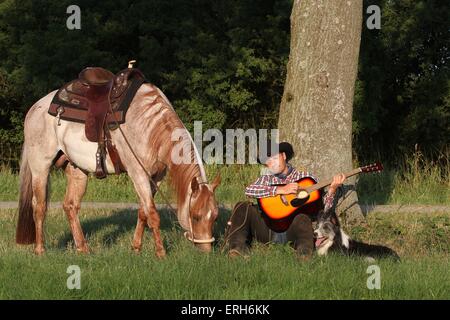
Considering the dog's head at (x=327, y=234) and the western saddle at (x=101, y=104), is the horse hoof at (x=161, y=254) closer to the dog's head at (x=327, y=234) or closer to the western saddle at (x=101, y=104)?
the western saddle at (x=101, y=104)

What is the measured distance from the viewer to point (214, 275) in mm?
6594

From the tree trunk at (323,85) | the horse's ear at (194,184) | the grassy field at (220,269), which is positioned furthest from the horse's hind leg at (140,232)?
the tree trunk at (323,85)

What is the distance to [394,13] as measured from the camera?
64.9 feet

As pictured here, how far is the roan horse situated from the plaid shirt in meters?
0.57

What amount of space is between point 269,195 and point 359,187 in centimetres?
703

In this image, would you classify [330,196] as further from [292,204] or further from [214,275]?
[214,275]

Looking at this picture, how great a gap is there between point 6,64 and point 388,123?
401 inches

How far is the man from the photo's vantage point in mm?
7930

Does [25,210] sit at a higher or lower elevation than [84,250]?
higher

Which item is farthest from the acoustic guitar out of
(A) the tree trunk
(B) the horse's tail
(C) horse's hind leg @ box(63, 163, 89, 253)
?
(B) the horse's tail

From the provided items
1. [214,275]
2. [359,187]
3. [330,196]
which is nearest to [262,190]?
[330,196]
